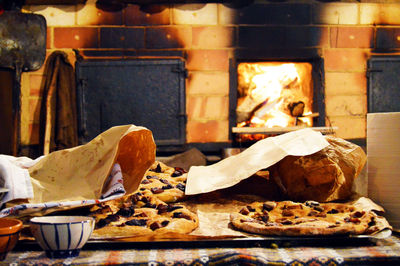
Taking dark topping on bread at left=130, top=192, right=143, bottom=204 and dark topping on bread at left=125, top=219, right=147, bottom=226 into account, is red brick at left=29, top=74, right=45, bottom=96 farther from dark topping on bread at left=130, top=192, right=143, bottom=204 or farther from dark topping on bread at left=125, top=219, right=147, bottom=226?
dark topping on bread at left=125, top=219, right=147, bottom=226

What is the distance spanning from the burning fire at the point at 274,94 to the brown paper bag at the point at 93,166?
322 cm

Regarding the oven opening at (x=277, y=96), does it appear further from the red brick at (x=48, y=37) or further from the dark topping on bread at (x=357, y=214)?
the dark topping on bread at (x=357, y=214)

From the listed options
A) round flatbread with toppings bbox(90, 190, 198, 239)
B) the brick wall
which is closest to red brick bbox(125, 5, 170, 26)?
the brick wall

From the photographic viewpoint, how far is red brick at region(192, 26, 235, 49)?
5277 mm

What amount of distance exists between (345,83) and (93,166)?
4.12 meters

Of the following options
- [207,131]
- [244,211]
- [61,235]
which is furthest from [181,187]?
[207,131]

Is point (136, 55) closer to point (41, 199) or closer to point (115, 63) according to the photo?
point (115, 63)

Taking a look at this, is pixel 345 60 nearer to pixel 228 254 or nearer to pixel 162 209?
pixel 162 209

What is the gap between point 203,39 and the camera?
17.3 ft

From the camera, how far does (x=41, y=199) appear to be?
6.30 feet

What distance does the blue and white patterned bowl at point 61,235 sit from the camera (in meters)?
1.37

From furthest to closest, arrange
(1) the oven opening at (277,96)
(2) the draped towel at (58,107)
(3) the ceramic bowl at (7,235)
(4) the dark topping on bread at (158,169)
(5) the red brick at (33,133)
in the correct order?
(1) the oven opening at (277,96) < (5) the red brick at (33,133) < (2) the draped towel at (58,107) < (4) the dark topping on bread at (158,169) < (3) the ceramic bowl at (7,235)

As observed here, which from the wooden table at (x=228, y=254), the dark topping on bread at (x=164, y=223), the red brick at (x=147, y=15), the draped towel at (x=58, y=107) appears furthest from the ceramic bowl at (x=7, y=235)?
the red brick at (x=147, y=15)

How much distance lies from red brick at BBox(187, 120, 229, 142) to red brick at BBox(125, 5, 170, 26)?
1287 mm
